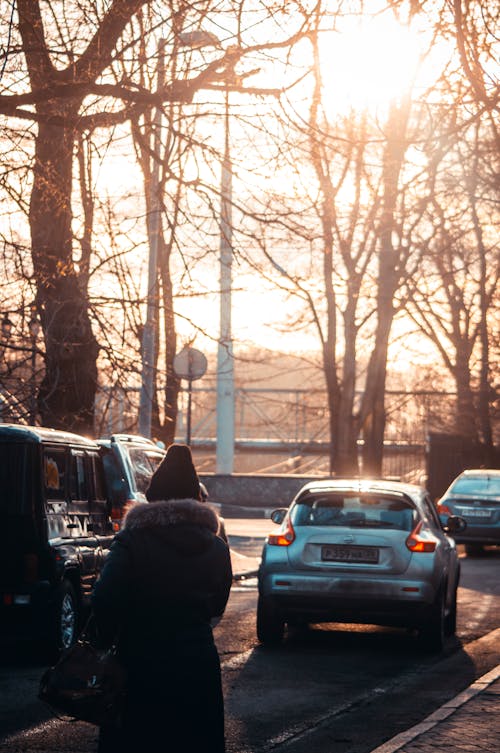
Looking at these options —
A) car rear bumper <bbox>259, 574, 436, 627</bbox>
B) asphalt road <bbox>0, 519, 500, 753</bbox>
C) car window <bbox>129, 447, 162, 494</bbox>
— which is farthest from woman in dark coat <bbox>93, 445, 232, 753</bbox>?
car window <bbox>129, 447, 162, 494</bbox>

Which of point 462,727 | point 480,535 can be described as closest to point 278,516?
point 462,727

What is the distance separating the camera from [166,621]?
16.0 ft

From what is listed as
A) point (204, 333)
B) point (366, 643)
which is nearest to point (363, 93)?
point (204, 333)

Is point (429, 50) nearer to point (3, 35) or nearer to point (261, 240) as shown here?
point (261, 240)

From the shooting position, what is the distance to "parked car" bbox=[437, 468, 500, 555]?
25.5 m

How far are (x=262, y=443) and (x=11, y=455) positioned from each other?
49161 millimetres

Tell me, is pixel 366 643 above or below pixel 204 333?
below

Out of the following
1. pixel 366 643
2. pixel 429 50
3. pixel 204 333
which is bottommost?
pixel 366 643

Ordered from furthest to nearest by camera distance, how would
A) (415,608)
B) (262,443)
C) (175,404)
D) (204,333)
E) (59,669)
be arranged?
(262,443) < (175,404) < (204,333) < (415,608) < (59,669)

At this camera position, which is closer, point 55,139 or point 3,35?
Answer: point 3,35

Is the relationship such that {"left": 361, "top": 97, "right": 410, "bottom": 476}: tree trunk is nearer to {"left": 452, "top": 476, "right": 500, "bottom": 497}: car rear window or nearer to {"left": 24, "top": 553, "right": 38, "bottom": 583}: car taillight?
{"left": 452, "top": 476, "right": 500, "bottom": 497}: car rear window

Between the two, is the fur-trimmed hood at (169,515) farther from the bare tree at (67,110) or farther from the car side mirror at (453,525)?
the car side mirror at (453,525)

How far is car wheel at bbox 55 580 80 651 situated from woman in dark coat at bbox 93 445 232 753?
6420mm

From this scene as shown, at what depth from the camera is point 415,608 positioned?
12320 millimetres
